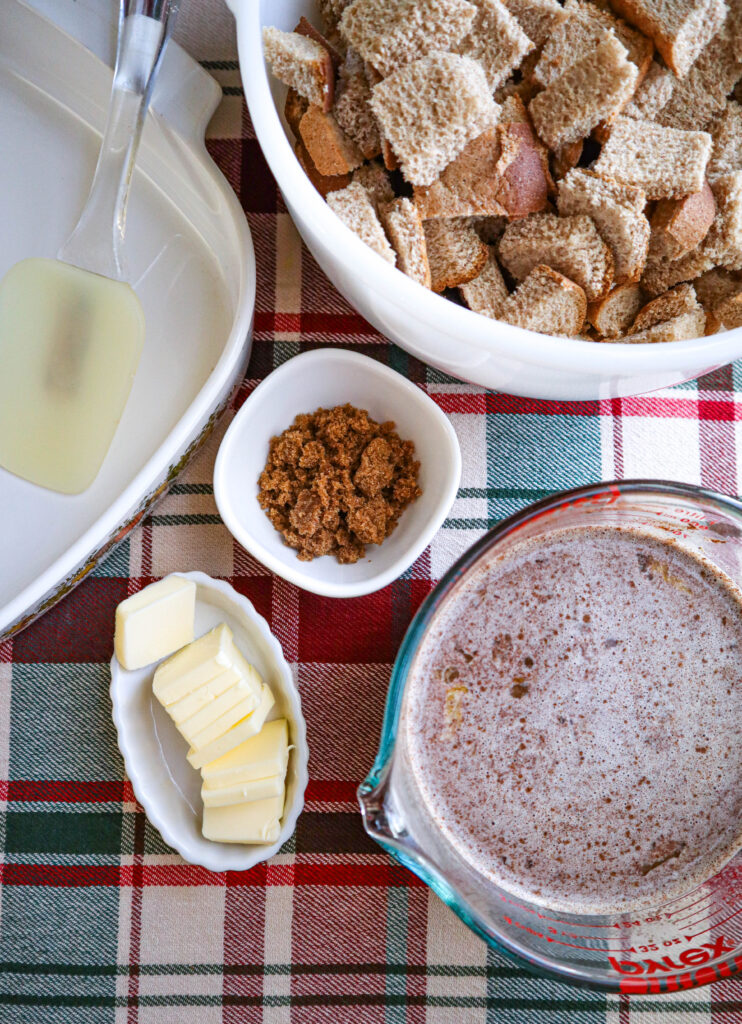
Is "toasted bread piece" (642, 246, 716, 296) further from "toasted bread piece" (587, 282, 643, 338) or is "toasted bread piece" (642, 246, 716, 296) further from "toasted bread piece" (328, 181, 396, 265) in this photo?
"toasted bread piece" (328, 181, 396, 265)

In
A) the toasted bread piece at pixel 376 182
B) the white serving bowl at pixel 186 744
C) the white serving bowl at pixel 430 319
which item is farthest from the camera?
the white serving bowl at pixel 186 744

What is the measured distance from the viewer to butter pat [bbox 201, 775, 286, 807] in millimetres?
912

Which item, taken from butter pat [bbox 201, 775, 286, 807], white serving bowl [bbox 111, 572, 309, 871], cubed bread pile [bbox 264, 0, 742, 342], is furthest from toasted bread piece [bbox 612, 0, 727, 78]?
butter pat [bbox 201, 775, 286, 807]

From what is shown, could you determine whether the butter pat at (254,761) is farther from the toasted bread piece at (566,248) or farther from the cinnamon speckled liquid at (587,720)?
the toasted bread piece at (566,248)

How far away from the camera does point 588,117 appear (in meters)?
0.78

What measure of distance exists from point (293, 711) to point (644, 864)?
43 centimetres

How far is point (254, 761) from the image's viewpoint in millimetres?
920

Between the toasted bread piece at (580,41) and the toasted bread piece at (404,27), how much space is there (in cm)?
8

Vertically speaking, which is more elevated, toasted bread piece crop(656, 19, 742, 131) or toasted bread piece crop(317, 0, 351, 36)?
toasted bread piece crop(317, 0, 351, 36)

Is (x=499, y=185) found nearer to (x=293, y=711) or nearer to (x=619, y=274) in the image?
(x=619, y=274)

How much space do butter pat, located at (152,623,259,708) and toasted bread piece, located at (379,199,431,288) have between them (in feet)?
1.42

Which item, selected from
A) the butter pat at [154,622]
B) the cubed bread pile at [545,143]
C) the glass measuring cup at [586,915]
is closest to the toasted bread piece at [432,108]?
the cubed bread pile at [545,143]

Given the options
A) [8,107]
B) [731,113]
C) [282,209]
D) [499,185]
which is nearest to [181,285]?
[282,209]

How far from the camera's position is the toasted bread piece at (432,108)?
2.47 ft
